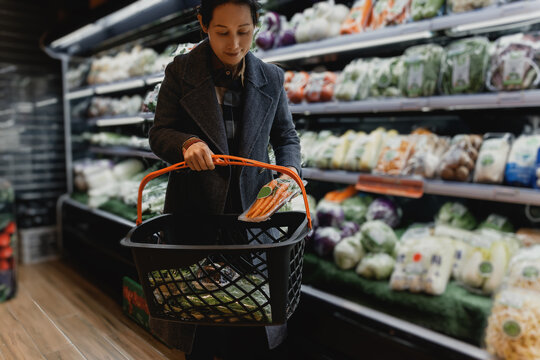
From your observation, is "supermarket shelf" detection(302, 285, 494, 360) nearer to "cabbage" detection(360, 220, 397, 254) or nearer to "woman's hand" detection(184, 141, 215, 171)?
"cabbage" detection(360, 220, 397, 254)

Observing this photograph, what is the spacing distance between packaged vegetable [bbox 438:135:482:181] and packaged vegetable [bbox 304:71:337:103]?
780 mm

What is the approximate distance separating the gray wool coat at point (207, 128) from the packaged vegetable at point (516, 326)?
3.05 ft

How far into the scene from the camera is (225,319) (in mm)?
856

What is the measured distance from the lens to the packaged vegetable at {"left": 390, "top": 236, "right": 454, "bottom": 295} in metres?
1.86

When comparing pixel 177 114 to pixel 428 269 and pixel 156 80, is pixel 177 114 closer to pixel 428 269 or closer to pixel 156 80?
pixel 156 80

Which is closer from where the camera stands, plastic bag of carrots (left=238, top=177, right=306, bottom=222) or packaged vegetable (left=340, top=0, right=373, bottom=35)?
plastic bag of carrots (left=238, top=177, right=306, bottom=222)

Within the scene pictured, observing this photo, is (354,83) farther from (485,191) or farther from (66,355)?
(66,355)

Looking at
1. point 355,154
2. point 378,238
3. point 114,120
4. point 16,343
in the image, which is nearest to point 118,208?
point 114,120

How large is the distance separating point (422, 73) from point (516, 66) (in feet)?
1.36

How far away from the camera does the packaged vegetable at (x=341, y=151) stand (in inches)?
92.7

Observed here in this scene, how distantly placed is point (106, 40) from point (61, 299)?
94.5 inches

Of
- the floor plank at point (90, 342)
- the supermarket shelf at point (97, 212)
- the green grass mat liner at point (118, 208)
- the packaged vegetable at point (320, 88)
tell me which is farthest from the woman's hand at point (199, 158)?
the green grass mat liner at point (118, 208)

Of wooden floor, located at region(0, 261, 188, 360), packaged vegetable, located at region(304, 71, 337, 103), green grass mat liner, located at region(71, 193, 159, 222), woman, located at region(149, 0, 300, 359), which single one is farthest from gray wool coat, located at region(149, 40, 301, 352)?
green grass mat liner, located at region(71, 193, 159, 222)

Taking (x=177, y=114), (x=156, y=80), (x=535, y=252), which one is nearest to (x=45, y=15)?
(x=156, y=80)
